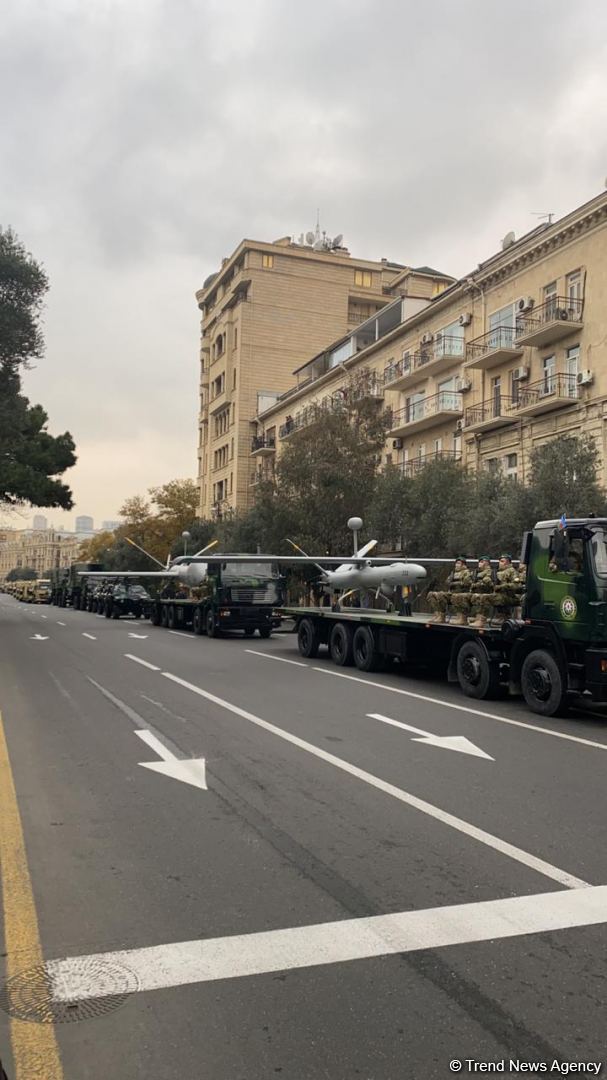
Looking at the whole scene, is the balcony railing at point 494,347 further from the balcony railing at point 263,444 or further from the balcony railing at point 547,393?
the balcony railing at point 263,444

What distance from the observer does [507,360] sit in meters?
31.9

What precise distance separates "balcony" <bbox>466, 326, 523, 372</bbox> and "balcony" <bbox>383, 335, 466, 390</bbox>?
176cm

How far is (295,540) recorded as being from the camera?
34562mm

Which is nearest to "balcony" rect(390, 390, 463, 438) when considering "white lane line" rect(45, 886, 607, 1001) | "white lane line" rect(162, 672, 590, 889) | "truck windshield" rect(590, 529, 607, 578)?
"truck windshield" rect(590, 529, 607, 578)

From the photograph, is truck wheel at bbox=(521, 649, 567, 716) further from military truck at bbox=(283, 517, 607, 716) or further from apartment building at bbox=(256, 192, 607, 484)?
apartment building at bbox=(256, 192, 607, 484)

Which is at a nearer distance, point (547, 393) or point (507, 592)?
point (507, 592)

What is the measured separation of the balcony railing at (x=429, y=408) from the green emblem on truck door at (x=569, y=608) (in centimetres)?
2499

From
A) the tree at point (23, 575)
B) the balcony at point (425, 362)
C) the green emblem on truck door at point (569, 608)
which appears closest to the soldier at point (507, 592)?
the green emblem on truck door at point (569, 608)

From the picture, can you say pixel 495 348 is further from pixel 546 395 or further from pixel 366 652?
pixel 366 652

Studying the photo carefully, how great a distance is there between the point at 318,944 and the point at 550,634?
793 centimetres

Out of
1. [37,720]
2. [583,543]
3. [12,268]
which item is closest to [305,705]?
[37,720]

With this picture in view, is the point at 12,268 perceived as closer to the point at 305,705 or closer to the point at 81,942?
→ the point at 305,705

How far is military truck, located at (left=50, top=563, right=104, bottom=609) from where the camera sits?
51531 millimetres

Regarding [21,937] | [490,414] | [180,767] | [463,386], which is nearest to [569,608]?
[180,767]
